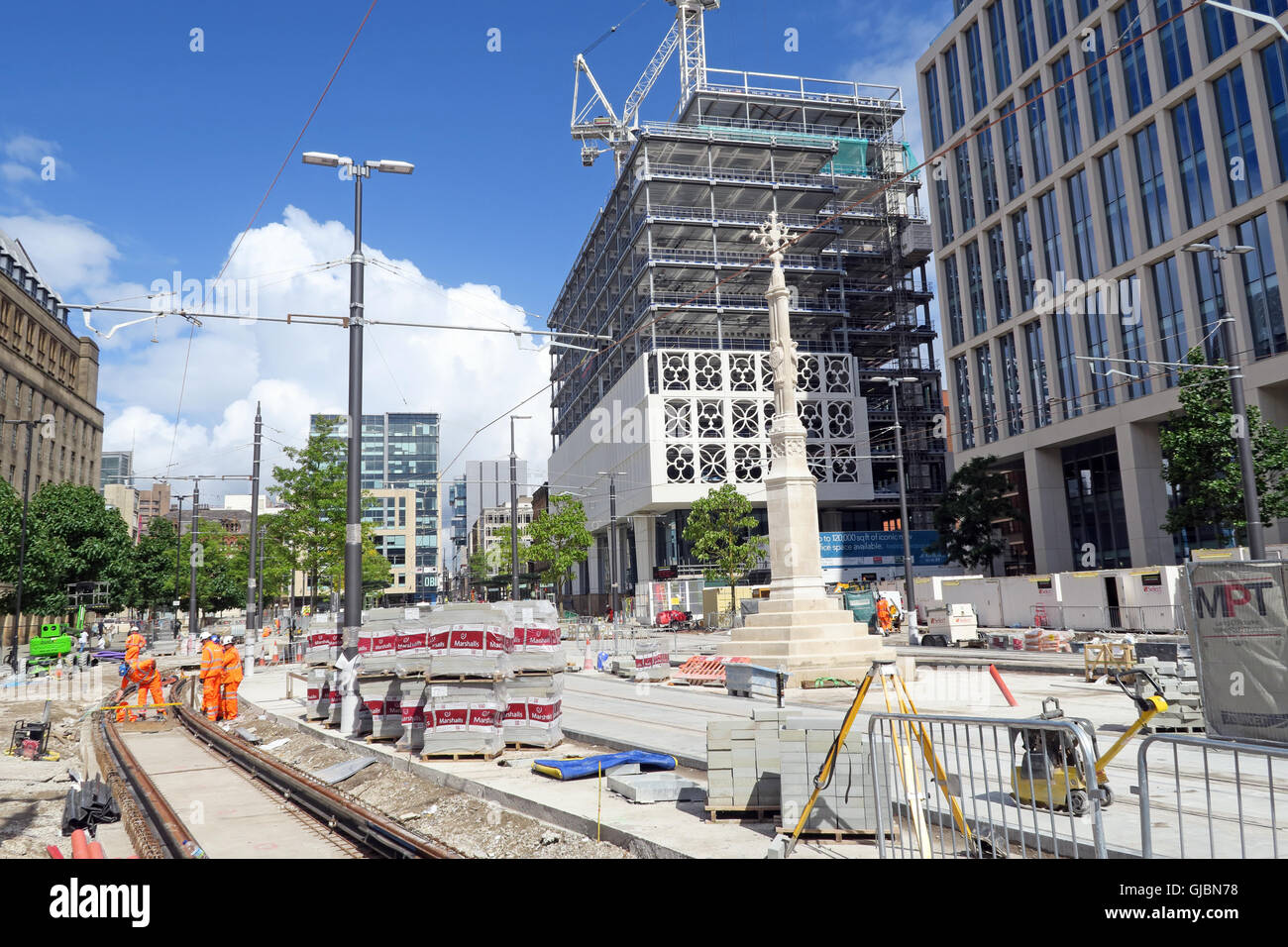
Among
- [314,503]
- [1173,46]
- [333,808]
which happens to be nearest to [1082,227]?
[1173,46]

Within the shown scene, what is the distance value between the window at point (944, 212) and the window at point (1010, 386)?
8.41 metres

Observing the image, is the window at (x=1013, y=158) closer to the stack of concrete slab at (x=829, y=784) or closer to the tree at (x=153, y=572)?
the stack of concrete slab at (x=829, y=784)

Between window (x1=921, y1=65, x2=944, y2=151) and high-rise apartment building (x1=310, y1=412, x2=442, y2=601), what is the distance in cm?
7158

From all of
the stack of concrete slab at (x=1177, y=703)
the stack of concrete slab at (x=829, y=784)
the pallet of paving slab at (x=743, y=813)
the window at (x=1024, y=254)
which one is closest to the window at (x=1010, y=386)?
the window at (x=1024, y=254)

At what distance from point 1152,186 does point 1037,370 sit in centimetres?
1121

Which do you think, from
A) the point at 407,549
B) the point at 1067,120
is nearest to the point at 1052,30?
the point at 1067,120

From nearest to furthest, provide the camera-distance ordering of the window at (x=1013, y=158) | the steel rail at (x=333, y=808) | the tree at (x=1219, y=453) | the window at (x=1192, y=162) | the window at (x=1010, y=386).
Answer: the steel rail at (x=333, y=808), the tree at (x=1219, y=453), the window at (x=1192, y=162), the window at (x=1013, y=158), the window at (x=1010, y=386)

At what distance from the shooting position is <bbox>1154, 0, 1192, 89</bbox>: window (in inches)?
1485

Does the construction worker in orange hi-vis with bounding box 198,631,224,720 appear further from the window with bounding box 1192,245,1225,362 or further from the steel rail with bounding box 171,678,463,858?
the window with bounding box 1192,245,1225,362

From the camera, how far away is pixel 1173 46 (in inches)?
1513

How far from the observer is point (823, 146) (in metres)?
67.2

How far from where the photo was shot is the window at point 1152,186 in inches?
1555
